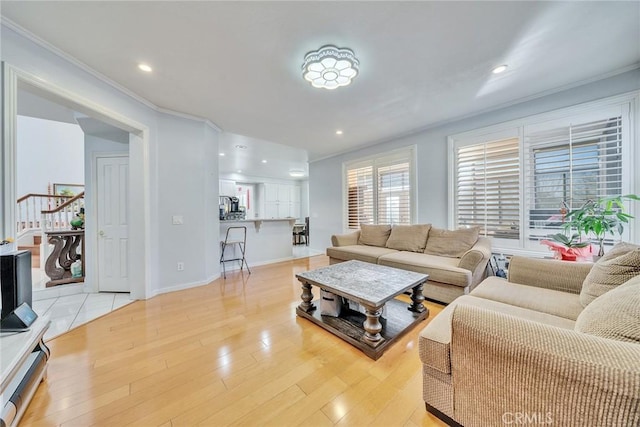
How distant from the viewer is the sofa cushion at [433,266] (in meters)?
2.53

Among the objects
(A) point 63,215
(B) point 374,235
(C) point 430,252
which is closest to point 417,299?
(C) point 430,252

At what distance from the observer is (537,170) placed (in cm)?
290

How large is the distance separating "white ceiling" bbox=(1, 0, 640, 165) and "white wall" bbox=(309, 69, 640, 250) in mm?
157

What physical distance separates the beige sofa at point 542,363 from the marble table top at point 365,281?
538 mm

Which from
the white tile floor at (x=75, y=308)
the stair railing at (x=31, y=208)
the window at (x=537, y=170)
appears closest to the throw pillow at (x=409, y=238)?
the window at (x=537, y=170)

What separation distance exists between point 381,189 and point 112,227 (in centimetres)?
453

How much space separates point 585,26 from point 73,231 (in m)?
6.01

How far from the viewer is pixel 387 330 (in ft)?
6.64

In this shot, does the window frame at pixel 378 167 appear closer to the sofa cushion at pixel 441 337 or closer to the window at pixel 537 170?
the window at pixel 537 170

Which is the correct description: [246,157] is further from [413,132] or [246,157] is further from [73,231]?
[413,132]

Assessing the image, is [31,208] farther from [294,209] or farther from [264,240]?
[294,209]

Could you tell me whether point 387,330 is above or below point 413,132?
below

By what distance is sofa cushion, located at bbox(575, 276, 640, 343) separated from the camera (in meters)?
0.82

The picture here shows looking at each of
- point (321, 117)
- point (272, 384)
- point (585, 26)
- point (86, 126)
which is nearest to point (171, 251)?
point (86, 126)
